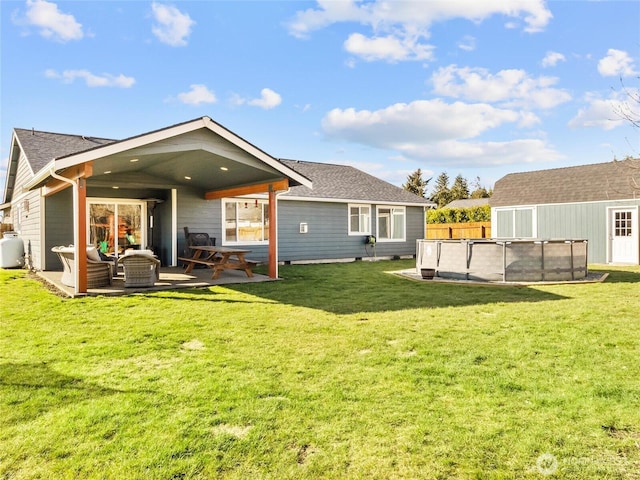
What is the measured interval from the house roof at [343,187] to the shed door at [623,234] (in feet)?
20.9

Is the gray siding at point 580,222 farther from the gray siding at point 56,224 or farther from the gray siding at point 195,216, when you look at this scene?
the gray siding at point 56,224

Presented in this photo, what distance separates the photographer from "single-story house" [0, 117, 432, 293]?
769cm

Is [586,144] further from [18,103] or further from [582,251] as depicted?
[18,103]

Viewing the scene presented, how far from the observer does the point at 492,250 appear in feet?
30.1

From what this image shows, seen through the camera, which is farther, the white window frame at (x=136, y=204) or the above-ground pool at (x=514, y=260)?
the white window frame at (x=136, y=204)

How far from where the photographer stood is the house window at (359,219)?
50.5ft

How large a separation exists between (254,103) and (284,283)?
31.6 ft

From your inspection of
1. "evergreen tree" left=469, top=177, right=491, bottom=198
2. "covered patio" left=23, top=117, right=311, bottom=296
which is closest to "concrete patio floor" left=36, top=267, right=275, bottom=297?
"covered patio" left=23, top=117, right=311, bottom=296

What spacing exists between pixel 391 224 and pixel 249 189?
24.6 ft

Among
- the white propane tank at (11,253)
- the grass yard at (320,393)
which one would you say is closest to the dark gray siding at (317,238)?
the white propane tank at (11,253)

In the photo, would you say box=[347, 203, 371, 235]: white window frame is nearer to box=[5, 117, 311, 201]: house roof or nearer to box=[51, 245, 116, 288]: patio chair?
box=[5, 117, 311, 201]: house roof

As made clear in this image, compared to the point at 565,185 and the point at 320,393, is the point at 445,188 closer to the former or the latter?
the point at 565,185

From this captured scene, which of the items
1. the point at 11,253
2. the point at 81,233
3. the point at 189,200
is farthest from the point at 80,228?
the point at 11,253

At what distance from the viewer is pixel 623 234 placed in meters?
14.1
